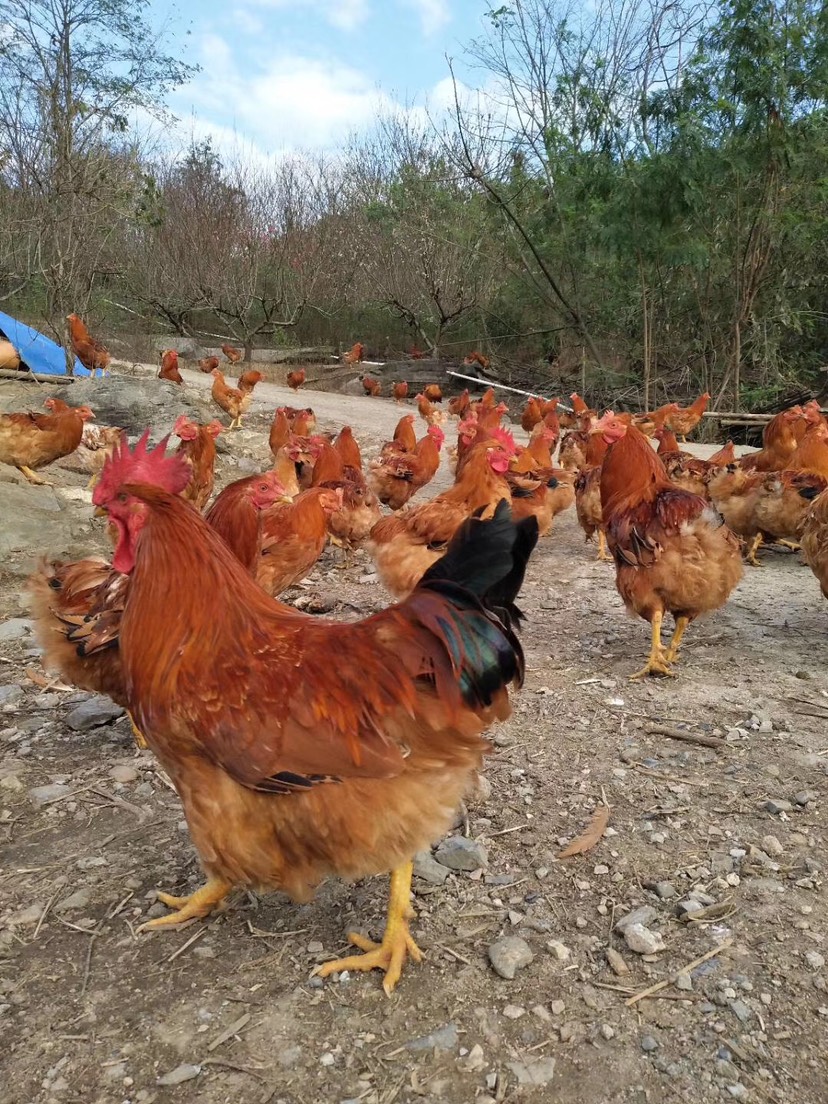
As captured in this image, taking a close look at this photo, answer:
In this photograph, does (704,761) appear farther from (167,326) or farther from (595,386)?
(167,326)

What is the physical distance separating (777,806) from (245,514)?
11.1ft

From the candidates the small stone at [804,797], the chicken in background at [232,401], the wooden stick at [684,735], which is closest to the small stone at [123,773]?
the wooden stick at [684,735]

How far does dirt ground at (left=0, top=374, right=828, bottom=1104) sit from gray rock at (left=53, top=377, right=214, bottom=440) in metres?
8.51

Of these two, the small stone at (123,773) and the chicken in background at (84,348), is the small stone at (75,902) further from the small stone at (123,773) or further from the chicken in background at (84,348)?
the chicken in background at (84,348)

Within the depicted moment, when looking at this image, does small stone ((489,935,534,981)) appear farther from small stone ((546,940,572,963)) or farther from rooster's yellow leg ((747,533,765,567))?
rooster's yellow leg ((747,533,765,567))

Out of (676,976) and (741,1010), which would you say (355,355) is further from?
(741,1010)

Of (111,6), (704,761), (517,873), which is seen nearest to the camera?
(517,873)

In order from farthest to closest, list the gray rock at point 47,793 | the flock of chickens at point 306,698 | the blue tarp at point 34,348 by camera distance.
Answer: the blue tarp at point 34,348 → the gray rock at point 47,793 → the flock of chickens at point 306,698

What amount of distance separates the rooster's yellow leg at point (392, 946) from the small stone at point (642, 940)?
2.45ft

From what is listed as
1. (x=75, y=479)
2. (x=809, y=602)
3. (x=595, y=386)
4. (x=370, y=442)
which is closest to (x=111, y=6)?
(x=370, y=442)

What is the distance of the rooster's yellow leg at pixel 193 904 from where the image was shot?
270 centimetres

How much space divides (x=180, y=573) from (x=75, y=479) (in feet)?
28.1

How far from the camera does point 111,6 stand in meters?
16.1

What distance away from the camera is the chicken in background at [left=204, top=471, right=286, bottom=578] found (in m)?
4.65
